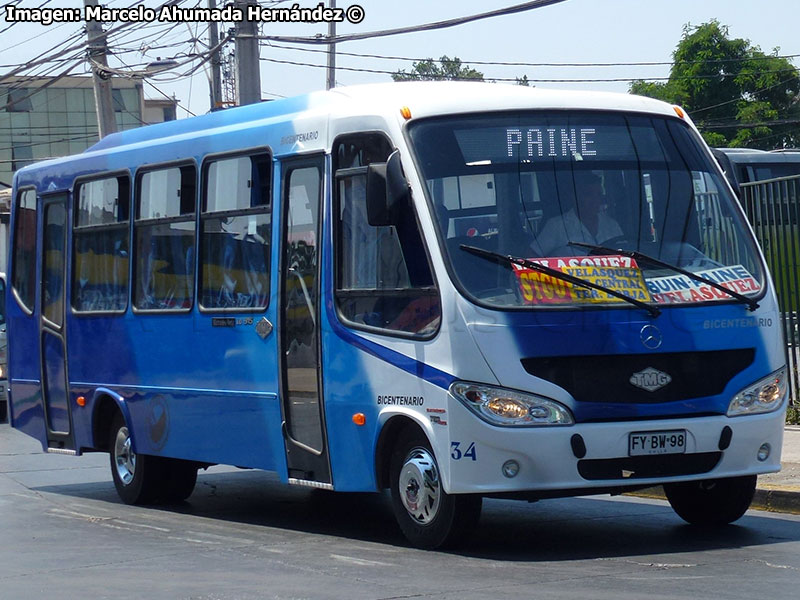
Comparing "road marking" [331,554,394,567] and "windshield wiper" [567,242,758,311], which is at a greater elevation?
"windshield wiper" [567,242,758,311]

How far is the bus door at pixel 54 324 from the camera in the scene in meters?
13.6

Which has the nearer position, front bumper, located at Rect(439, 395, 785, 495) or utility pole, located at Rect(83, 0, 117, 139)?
front bumper, located at Rect(439, 395, 785, 495)

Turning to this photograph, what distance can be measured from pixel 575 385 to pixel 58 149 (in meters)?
70.4

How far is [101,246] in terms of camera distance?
13000mm

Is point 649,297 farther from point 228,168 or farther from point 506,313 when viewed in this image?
point 228,168

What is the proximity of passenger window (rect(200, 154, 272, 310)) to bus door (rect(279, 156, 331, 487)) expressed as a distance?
0.29m

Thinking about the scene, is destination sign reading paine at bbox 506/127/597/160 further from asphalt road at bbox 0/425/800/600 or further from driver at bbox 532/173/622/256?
asphalt road at bbox 0/425/800/600

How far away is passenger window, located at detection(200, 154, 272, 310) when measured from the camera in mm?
10484

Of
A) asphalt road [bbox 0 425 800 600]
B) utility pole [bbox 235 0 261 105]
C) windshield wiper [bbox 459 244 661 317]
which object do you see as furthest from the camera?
utility pole [bbox 235 0 261 105]

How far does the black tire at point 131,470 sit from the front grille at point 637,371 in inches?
193

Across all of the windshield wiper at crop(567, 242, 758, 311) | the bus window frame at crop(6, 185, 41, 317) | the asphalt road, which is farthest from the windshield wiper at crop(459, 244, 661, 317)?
the bus window frame at crop(6, 185, 41, 317)

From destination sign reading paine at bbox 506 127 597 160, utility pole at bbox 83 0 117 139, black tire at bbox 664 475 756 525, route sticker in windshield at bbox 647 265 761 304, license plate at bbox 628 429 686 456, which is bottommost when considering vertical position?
black tire at bbox 664 475 756 525

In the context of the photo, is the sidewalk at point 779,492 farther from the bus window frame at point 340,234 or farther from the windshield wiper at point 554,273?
the bus window frame at point 340,234

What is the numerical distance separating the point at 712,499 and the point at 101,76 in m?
20.5
